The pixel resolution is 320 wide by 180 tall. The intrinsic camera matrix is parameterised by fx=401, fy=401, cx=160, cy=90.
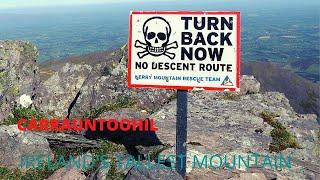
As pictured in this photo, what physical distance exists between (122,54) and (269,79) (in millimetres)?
146812

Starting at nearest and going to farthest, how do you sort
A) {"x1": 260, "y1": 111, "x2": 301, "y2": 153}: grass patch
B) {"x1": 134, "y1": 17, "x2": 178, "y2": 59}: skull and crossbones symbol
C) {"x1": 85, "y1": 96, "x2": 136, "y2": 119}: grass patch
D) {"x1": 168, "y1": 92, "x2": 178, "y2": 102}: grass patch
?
{"x1": 134, "y1": 17, "x2": 178, "y2": 59}: skull and crossbones symbol, {"x1": 260, "y1": 111, "x2": 301, "y2": 153}: grass patch, {"x1": 85, "y1": 96, "x2": 136, "y2": 119}: grass patch, {"x1": 168, "y1": 92, "x2": 178, "y2": 102}: grass patch

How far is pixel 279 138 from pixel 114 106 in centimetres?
816


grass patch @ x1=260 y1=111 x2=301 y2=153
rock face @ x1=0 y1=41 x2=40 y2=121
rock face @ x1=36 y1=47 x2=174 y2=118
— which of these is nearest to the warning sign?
grass patch @ x1=260 y1=111 x2=301 y2=153

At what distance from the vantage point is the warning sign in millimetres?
12141

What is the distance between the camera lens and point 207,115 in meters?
18.3

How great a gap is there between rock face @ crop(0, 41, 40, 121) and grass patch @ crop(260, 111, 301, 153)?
1337 cm

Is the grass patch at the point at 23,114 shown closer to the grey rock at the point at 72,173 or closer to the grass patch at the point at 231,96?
the grey rock at the point at 72,173

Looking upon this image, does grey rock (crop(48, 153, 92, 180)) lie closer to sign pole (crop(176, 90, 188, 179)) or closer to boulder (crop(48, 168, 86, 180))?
boulder (crop(48, 168, 86, 180))

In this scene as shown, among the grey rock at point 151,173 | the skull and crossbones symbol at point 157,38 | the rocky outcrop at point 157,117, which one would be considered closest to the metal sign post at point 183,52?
the skull and crossbones symbol at point 157,38

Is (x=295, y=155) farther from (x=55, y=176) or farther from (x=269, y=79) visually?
(x=269, y=79)

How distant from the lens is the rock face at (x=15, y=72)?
2209 cm

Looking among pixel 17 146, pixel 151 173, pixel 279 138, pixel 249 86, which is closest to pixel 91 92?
pixel 17 146

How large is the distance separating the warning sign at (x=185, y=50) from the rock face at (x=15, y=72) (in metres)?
11.3

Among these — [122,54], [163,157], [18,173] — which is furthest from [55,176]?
[122,54]
